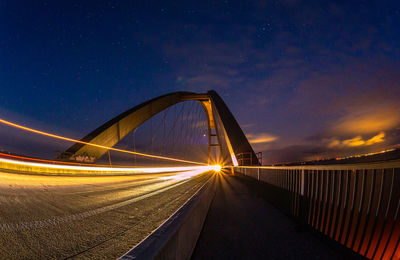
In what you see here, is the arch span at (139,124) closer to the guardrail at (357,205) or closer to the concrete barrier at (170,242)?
the guardrail at (357,205)

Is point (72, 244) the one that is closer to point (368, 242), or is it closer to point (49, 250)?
point (49, 250)

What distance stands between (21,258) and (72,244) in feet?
1.96

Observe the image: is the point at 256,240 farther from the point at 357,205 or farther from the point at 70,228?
the point at 70,228

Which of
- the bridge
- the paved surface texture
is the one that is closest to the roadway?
the bridge

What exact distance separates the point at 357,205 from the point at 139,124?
125 ft

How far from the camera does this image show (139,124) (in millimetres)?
38562

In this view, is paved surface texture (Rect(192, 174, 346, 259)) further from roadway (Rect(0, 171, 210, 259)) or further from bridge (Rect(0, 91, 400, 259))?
roadway (Rect(0, 171, 210, 259))

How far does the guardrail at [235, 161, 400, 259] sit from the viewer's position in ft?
8.45

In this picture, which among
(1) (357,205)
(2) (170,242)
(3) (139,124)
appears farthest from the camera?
(3) (139,124)

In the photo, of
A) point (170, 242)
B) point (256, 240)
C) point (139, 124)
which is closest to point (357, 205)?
point (256, 240)

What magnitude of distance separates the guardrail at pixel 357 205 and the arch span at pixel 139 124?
24.7 m

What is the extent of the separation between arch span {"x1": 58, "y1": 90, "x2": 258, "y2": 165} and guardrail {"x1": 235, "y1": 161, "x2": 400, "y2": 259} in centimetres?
2467

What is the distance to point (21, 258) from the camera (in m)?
2.51

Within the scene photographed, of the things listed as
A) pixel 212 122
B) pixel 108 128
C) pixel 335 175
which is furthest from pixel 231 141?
pixel 335 175
